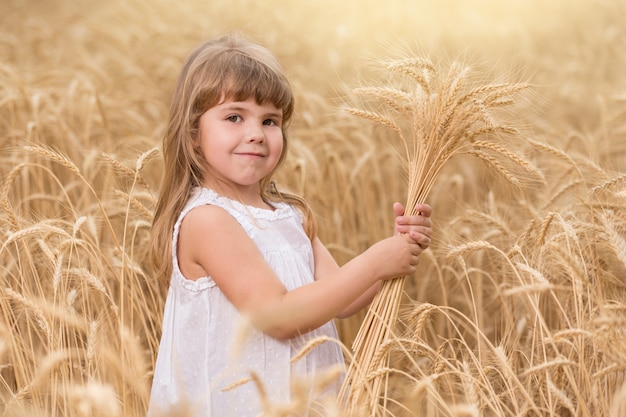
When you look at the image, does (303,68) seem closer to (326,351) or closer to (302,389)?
(326,351)

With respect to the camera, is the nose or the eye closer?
the nose

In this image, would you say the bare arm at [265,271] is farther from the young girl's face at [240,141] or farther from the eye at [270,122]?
the eye at [270,122]

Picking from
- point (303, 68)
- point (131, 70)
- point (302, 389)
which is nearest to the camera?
point (302, 389)

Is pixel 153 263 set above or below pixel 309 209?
below

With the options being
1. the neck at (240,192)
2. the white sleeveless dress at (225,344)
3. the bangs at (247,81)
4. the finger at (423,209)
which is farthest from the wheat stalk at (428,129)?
the neck at (240,192)

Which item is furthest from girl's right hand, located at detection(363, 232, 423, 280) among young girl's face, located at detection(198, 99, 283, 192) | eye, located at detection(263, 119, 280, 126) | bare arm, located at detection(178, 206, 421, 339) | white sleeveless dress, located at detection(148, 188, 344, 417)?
eye, located at detection(263, 119, 280, 126)

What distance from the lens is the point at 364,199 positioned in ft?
10.8

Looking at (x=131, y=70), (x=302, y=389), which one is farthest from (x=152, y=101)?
(x=302, y=389)

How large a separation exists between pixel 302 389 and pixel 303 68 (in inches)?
175

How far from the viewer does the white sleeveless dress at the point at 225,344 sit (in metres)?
1.89

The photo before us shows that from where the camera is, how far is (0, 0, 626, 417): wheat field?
5.61ft

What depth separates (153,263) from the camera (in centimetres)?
220

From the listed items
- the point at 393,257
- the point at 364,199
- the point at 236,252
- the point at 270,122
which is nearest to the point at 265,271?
the point at 236,252

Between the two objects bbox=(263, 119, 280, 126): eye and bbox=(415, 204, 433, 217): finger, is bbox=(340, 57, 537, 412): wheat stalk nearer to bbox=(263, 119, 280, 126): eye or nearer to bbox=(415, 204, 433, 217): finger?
bbox=(415, 204, 433, 217): finger
